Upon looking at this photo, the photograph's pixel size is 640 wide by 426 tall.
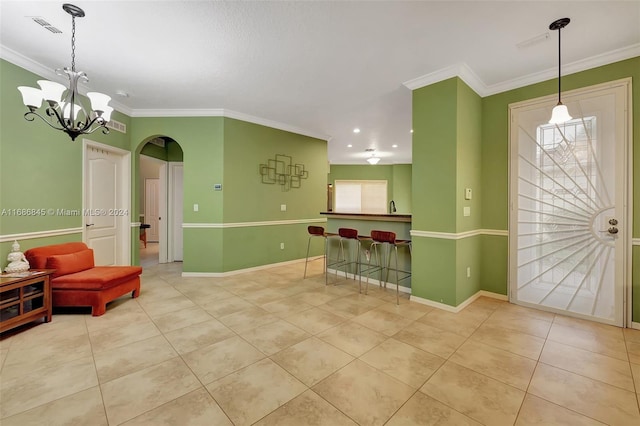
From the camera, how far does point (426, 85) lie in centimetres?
330

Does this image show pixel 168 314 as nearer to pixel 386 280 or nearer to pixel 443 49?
pixel 386 280

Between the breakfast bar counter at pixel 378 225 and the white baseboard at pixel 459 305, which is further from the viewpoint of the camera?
the breakfast bar counter at pixel 378 225

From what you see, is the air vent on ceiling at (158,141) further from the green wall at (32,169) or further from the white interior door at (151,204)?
the white interior door at (151,204)

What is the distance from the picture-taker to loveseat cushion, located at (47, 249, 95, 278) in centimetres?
298

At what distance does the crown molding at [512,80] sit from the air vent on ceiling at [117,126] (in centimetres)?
439

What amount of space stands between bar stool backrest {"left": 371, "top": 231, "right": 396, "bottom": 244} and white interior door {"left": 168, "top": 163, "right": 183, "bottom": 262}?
4.44m

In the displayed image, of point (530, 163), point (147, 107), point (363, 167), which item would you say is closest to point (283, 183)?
point (147, 107)

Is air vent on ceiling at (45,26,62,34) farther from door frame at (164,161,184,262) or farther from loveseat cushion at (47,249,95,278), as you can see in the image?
door frame at (164,161,184,262)

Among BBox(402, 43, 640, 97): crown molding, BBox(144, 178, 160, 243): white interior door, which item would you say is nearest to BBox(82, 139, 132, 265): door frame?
BBox(402, 43, 640, 97): crown molding

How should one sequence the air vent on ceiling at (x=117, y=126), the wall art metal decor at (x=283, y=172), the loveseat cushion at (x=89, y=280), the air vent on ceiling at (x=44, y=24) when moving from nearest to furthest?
the air vent on ceiling at (x=44, y=24) → the loveseat cushion at (x=89, y=280) → the air vent on ceiling at (x=117, y=126) → the wall art metal decor at (x=283, y=172)

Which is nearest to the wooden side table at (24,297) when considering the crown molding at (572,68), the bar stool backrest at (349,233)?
the bar stool backrest at (349,233)

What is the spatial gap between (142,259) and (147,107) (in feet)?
11.8

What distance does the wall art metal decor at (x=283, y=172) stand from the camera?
5.18m

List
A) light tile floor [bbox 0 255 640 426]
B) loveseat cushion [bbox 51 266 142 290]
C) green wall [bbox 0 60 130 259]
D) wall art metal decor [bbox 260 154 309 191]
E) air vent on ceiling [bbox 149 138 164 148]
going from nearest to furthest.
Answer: light tile floor [bbox 0 255 640 426]
green wall [bbox 0 60 130 259]
loveseat cushion [bbox 51 266 142 290]
wall art metal decor [bbox 260 154 309 191]
air vent on ceiling [bbox 149 138 164 148]
